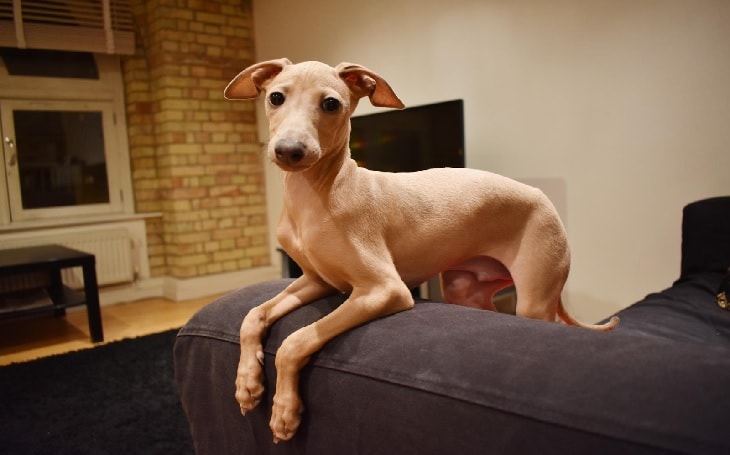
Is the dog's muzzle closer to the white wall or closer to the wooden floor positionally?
the white wall

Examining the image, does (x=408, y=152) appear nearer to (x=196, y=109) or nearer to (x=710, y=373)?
(x=196, y=109)

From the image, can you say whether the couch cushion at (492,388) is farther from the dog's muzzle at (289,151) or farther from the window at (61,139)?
the window at (61,139)

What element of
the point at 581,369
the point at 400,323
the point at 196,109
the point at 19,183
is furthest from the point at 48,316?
the point at 581,369

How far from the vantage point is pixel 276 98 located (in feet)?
3.10

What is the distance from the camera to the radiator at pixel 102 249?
4246 millimetres

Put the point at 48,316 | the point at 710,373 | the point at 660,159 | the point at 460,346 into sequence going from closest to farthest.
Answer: the point at 710,373
the point at 460,346
the point at 660,159
the point at 48,316

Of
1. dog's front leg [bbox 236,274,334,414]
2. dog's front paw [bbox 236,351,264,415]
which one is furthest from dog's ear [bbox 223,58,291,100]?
dog's front paw [bbox 236,351,264,415]

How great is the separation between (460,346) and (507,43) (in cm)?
257

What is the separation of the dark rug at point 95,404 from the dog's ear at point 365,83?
1535mm

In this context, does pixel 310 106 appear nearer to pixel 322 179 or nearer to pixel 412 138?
pixel 322 179

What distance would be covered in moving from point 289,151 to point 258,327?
13.0 inches

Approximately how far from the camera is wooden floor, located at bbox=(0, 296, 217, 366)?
10.9 feet

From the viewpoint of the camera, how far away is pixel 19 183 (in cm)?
424

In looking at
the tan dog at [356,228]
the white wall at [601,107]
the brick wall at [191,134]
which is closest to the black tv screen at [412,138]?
the white wall at [601,107]
